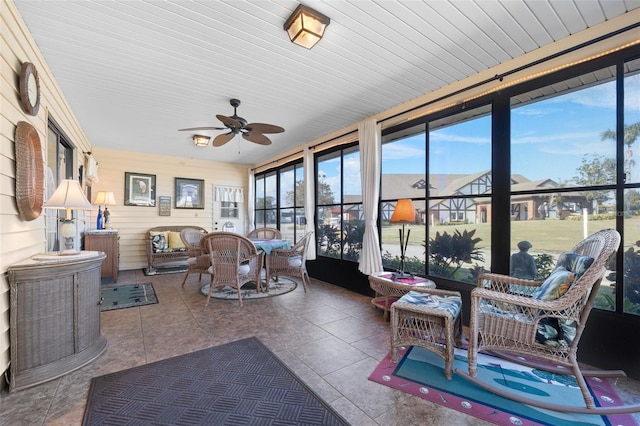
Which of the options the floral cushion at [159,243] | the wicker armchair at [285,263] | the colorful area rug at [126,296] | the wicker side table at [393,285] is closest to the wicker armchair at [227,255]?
the wicker armchair at [285,263]

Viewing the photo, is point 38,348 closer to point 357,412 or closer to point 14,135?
point 14,135

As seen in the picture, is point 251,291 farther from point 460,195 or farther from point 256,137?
point 460,195

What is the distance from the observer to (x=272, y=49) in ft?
8.55

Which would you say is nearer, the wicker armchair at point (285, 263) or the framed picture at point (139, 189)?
the wicker armchair at point (285, 263)

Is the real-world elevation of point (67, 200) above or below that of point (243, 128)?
below

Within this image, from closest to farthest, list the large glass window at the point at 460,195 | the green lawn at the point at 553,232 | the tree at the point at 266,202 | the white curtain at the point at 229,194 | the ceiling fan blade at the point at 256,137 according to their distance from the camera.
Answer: the green lawn at the point at 553,232 < the large glass window at the point at 460,195 < the ceiling fan blade at the point at 256,137 < the tree at the point at 266,202 < the white curtain at the point at 229,194

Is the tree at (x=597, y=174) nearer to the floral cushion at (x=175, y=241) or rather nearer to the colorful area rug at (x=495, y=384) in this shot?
the colorful area rug at (x=495, y=384)

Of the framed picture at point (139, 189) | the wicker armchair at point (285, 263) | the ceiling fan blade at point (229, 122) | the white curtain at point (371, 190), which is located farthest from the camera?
the framed picture at point (139, 189)

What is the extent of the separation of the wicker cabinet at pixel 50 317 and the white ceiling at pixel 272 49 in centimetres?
192

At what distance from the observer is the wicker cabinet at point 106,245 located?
481 centimetres

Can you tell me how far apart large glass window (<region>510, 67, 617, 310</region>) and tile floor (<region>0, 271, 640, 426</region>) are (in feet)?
3.83

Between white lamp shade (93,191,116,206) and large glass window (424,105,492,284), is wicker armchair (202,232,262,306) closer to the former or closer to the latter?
large glass window (424,105,492,284)

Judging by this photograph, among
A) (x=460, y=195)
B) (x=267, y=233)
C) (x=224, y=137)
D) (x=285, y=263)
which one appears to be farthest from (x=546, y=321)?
(x=267, y=233)

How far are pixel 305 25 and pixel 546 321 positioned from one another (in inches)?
108
